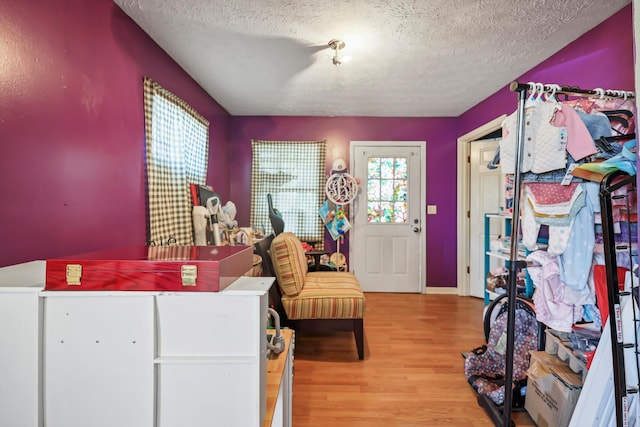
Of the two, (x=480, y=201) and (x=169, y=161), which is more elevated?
(x=169, y=161)

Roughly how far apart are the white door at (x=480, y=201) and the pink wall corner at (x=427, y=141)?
23cm

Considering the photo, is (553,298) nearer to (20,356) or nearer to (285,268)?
(285,268)

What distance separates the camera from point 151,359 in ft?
2.53

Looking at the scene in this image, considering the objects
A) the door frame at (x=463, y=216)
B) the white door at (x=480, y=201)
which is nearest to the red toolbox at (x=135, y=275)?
the white door at (x=480, y=201)

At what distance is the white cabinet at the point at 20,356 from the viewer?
758 millimetres

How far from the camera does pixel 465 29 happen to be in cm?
201

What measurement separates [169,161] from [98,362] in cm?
188

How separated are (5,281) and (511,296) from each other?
1892mm

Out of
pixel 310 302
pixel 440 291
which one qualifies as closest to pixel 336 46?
pixel 310 302

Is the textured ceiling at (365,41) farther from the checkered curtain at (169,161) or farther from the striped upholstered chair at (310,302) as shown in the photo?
the striped upholstered chair at (310,302)

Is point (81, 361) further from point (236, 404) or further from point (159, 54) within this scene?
point (159, 54)

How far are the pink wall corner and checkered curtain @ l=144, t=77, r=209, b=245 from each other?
1.42 metres

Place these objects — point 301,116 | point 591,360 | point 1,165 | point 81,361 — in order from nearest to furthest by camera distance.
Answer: point 81,361
point 1,165
point 591,360
point 301,116

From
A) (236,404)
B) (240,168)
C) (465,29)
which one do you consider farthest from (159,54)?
(236,404)
